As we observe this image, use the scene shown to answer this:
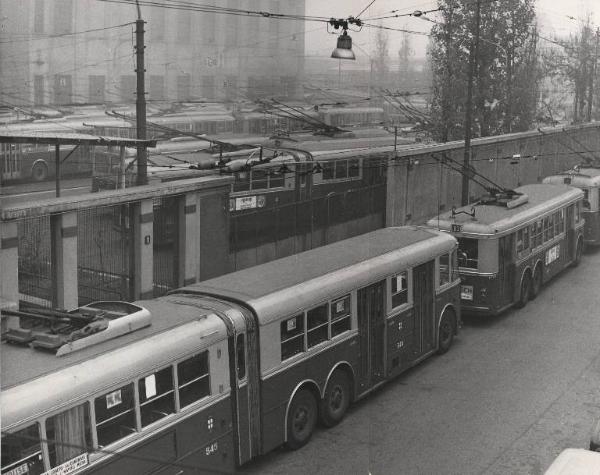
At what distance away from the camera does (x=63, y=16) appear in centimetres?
1020

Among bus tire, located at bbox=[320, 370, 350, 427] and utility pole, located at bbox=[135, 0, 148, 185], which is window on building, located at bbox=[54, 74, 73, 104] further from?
bus tire, located at bbox=[320, 370, 350, 427]

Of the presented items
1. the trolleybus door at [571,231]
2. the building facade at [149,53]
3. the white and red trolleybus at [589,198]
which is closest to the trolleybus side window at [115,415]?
the building facade at [149,53]

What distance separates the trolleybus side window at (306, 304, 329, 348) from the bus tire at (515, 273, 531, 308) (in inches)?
266

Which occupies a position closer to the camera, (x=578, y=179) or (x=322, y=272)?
(x=322, y=272)

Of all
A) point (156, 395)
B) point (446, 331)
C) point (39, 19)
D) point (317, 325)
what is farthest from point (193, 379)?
point (446, 331)

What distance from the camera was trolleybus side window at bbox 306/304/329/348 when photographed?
9.05 meters

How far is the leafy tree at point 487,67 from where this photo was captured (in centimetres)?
2555

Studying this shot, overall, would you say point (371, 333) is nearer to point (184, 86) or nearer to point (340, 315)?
point (340, 315)

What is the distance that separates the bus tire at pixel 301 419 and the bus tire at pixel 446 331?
3.66 metres

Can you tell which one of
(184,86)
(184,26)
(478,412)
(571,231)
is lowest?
(478,412)

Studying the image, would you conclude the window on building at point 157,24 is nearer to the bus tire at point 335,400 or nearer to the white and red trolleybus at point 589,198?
the bus tire at point 335,400

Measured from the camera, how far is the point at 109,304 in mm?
7477

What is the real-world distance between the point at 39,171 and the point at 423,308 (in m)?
5.70

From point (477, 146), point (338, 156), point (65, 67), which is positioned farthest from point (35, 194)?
point (477, 146)
